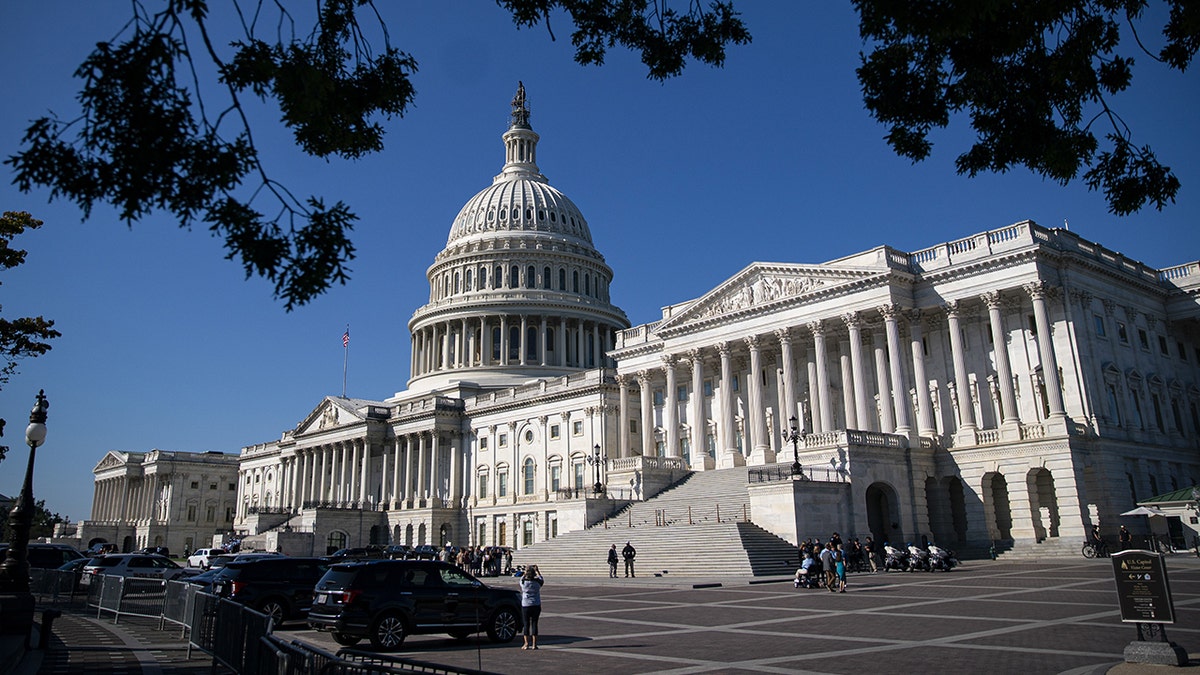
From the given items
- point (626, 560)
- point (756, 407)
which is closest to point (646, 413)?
point (756, 407)

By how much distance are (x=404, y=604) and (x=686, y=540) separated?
2693cm

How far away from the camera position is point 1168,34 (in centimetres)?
1140

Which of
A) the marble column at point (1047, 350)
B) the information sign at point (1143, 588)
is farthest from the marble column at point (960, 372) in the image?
the information sign at point (1143, 588)

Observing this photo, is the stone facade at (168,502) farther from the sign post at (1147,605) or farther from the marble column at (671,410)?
the sign post at (1147,605)

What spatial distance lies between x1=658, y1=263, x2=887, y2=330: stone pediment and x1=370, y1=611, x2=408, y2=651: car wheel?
39462mm

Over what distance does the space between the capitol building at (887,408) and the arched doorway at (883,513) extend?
0.12m

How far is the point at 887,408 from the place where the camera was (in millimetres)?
52000

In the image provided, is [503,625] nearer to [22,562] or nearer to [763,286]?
[22,562]

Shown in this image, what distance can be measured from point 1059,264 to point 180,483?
404ft

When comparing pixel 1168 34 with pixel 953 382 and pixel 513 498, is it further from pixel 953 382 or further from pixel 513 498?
pixel 513 498

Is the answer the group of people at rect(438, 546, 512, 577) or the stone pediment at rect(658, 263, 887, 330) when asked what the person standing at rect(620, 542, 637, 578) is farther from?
the stone pediment at rect(658, 263, 887, 330)

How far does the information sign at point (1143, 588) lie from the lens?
1274cm

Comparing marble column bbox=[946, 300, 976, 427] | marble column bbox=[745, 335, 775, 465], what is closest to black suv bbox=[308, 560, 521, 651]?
marble column bbox=[946, 300, 976, 427]

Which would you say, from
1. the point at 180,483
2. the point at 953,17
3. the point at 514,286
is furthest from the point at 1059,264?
the point at 180,483
